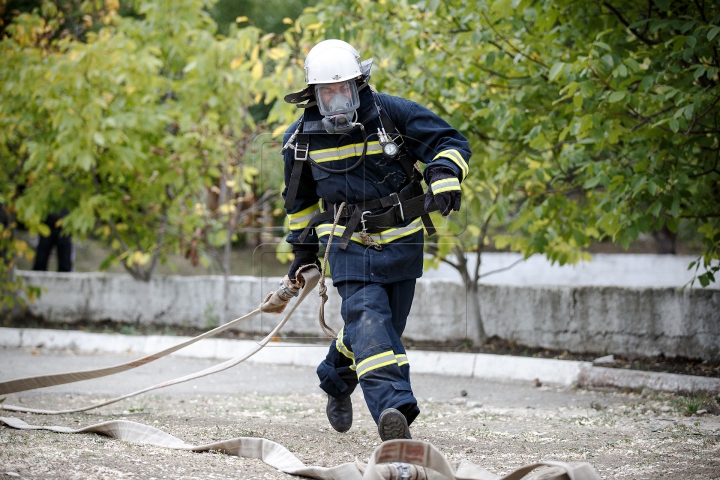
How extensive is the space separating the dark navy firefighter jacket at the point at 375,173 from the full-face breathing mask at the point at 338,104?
4.0 inches

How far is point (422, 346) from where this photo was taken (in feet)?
25.0

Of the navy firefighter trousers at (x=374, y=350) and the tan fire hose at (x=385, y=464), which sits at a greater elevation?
the navy firefighter trousers at (x=374, y=350)

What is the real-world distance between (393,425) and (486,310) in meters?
4.26

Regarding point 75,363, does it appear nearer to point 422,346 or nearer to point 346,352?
point 422,346


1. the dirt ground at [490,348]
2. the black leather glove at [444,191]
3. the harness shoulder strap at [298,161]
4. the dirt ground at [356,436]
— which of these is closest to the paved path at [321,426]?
the dirt ground at [356,436]

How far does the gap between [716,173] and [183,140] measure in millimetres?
5344

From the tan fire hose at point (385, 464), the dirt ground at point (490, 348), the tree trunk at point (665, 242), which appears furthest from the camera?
the tree trunk at point (665, 242)

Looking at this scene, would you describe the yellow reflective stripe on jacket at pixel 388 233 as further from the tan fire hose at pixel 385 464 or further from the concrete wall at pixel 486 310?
the concrete wall at pixel 486 310

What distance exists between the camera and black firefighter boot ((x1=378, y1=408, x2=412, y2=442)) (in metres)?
3.39

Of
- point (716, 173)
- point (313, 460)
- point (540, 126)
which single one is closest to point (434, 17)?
point (540, 126)

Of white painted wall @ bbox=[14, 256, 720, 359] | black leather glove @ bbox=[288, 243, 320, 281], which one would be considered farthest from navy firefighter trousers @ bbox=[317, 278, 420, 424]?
white painted wall @ bbox=[14, 256, 720, 359]

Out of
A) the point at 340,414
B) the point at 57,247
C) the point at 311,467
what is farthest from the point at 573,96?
the point at 57,247

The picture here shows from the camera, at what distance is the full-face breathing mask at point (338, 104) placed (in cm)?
387

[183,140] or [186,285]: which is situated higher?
[183,140]
